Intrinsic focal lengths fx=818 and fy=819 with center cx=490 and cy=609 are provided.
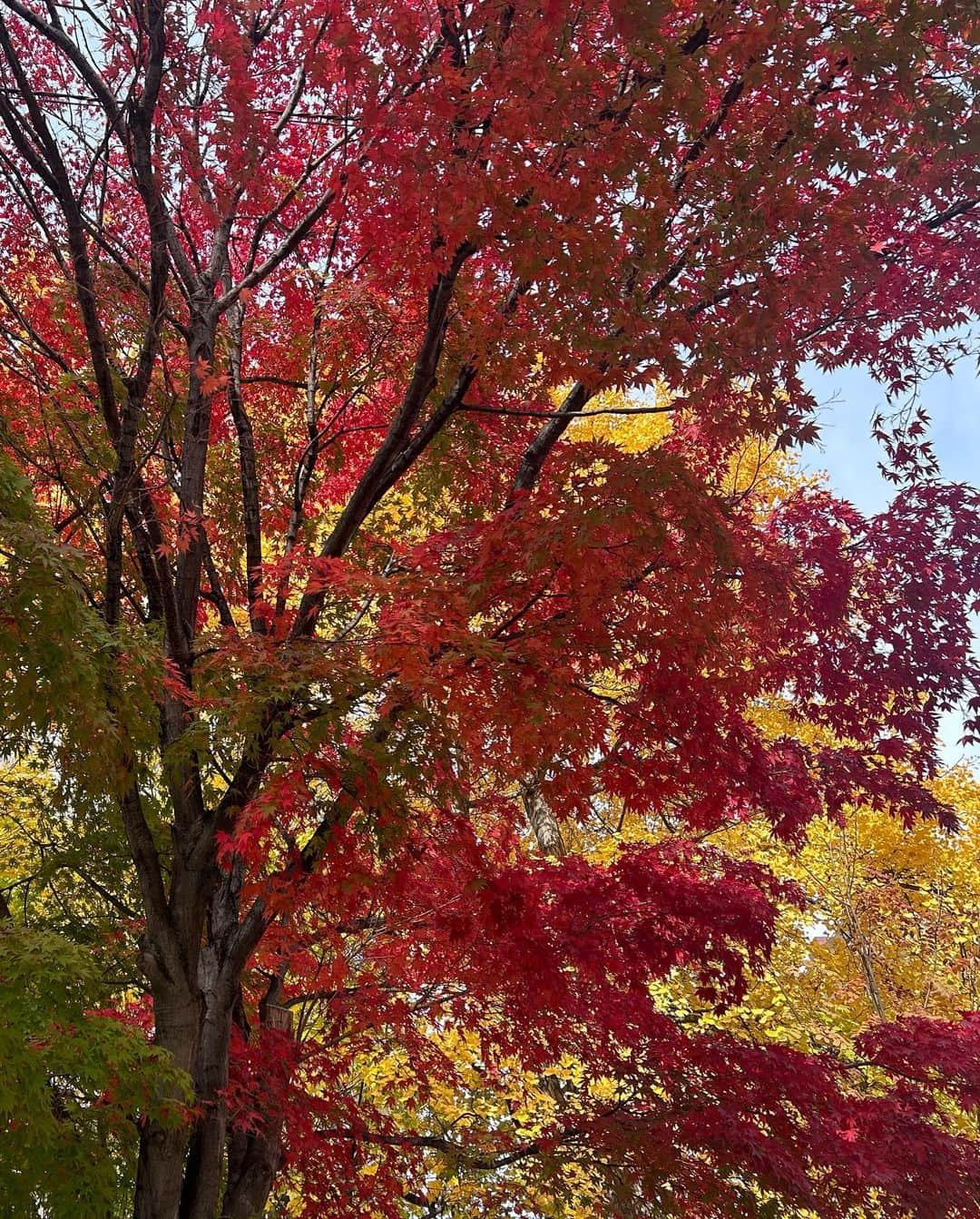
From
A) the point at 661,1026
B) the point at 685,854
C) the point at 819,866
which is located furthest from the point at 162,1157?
the point at 819,866

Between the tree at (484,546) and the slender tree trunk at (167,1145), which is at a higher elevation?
Answer: the tree at (484,546)

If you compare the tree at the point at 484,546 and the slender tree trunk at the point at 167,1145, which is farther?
the slender tree trunk at the point at 167,1145

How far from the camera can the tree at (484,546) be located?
3.81 metres

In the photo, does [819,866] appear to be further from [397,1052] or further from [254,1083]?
[254,1083]

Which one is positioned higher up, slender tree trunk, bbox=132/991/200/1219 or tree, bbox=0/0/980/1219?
tree, bbox=0/0/980/1219

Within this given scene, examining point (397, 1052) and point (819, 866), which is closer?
point (397, 1052)

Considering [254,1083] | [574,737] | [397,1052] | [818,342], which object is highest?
[818,342]

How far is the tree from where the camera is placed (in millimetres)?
3811

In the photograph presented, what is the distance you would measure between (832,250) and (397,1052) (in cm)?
788

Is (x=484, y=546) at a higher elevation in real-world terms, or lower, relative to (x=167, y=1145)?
higher

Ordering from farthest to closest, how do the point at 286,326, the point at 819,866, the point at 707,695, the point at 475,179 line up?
the point at 819,866
the point at 286,326
the point at 707,695
the point at 475,179

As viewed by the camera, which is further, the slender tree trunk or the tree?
the slender tree trunk

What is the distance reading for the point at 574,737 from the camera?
4.21 metres

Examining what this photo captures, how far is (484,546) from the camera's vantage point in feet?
14.3
